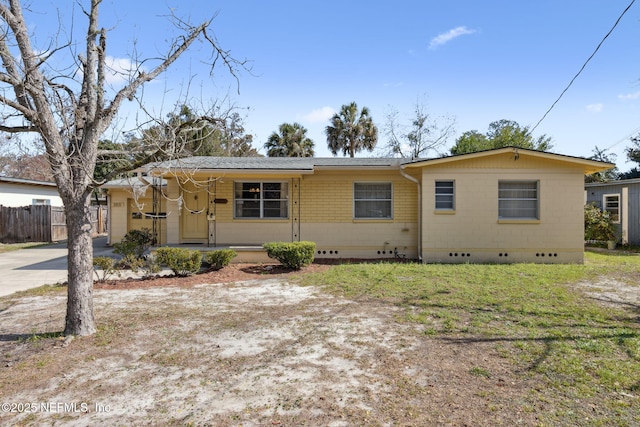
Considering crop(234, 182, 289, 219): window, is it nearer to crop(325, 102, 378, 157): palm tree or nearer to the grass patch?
the grass patch

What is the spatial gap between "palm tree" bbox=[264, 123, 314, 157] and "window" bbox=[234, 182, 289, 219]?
16.0 m

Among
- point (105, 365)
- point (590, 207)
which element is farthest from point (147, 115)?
point (590, 207)

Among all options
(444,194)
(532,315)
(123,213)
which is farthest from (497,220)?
(123,213)

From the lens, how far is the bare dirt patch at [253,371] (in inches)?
117

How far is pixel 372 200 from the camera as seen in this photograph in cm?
1278

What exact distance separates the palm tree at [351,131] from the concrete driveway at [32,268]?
18.6 metres

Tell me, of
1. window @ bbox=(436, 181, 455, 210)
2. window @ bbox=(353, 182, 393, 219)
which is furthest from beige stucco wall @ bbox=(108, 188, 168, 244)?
window @ bbox=(436, 181, 455, 210)

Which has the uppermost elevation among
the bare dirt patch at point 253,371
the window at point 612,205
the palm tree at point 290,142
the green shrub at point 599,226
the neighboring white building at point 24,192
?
the palm tree at point 290,142

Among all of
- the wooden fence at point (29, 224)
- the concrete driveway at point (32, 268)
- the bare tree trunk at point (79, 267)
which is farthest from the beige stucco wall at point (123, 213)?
the bare tree trunk at point (79, 267)

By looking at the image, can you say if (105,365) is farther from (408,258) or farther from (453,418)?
(408,258)

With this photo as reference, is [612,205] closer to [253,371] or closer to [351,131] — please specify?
[351,131]

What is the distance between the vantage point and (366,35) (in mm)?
11828

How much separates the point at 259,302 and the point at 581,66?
9.65m

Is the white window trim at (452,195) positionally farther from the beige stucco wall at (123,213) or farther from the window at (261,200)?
the beige stucco wall at (123,213)
